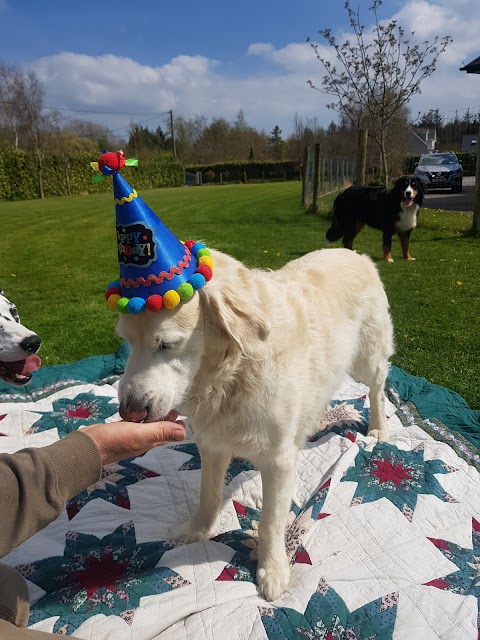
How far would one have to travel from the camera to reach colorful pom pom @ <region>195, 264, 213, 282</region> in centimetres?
206

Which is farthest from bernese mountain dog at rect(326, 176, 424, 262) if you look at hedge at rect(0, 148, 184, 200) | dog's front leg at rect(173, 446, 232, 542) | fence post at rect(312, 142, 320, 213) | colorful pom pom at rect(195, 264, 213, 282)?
hedge at rect(0, 148, 184, 200)

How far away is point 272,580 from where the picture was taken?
2381mm

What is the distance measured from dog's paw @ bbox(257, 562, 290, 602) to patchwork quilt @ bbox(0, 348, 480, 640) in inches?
1.6

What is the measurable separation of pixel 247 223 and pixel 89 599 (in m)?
14.5

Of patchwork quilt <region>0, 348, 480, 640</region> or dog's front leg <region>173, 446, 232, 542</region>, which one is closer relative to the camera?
patchwork quilt <region>0, 348, 480, 640</region>

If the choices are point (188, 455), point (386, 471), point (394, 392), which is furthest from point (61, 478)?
point (394, 392)

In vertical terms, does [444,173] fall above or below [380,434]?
above

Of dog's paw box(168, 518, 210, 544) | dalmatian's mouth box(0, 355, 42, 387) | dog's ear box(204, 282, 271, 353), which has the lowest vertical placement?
dog's paw box(168, 518, 210, 544)

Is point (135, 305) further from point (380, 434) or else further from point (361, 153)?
point (361, 153)

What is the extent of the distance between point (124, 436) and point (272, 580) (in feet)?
3.53

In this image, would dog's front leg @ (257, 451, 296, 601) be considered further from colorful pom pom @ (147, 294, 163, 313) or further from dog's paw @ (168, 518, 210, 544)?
colorful pom pom @ (147, 294, 163, 313)

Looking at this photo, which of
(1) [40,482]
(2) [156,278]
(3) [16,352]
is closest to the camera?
(1) [40,482]

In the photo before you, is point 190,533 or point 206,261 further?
point 190,533

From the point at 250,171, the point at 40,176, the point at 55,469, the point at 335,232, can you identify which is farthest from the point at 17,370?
the point at 250,171
